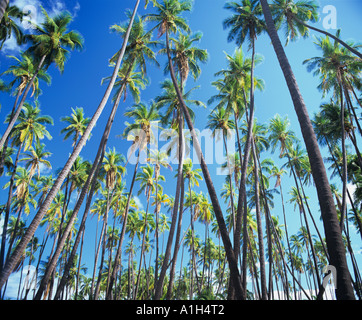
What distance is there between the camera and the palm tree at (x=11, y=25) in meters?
14.6

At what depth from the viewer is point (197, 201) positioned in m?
32.9

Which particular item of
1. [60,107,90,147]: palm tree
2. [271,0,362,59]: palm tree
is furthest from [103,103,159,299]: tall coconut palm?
[271,0,362,59]: palm tree

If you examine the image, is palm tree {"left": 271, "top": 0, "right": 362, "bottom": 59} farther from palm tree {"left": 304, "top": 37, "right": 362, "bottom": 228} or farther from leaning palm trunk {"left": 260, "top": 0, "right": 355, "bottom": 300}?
leaning palm trunk {"left": 260, "top": 0, "right": 355, "bottom": 300}

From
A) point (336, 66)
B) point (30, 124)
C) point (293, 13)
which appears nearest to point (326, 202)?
point (293, 13)

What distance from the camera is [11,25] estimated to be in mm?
15945

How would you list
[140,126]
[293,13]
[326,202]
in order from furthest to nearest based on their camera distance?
1. [140,126]
2. [293,13]
3. [326,202]

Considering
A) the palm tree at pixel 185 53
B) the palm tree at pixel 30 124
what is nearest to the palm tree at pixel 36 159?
the palm tree at pixel 30 124

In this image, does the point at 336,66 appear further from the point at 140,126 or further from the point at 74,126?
the point at 74,126

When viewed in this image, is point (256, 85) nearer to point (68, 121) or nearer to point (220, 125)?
point (220, 125)

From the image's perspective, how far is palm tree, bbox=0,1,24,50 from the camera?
14.6m

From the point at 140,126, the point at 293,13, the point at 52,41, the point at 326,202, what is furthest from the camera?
the point at 140,126

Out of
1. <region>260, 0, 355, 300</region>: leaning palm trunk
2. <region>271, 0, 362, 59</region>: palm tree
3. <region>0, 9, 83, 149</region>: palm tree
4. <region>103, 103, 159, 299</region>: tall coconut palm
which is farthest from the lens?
<region>103, 103, 159, 299</region>: tall coconut palm
